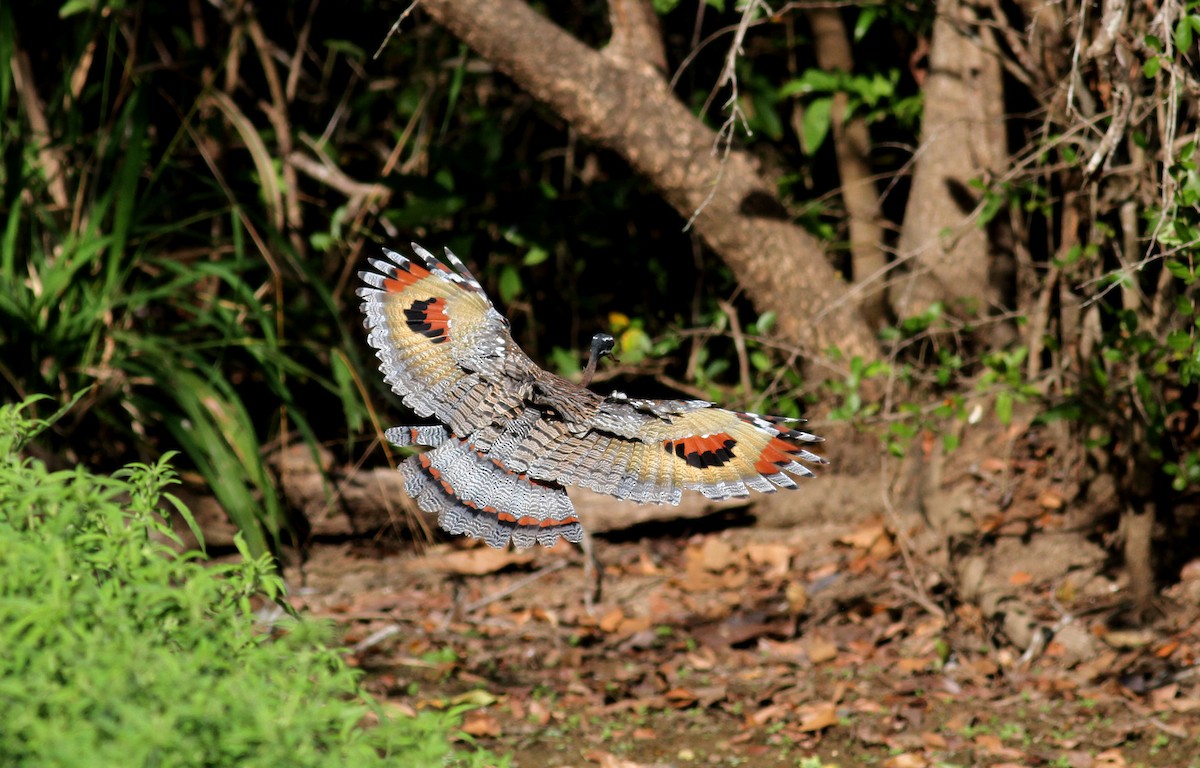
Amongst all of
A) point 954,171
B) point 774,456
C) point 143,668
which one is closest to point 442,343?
point 774,456

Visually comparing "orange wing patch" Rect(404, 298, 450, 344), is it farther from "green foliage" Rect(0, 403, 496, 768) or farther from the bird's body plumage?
"green foliage" Rect(0, 403, 496, 768)

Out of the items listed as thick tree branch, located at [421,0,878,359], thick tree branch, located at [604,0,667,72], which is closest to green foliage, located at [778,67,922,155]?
thick tree branch, located at [421,0,878,359]

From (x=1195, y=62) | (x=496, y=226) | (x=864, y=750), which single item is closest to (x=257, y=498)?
(x=496, y=226)

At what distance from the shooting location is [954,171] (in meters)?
→ 4.60

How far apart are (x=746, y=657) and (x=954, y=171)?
1870 millimetres

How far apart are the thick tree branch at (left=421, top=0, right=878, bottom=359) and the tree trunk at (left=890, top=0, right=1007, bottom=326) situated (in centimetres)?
31

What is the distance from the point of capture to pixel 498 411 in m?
2.40

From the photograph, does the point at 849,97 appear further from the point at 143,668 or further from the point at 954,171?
the point at 143,668

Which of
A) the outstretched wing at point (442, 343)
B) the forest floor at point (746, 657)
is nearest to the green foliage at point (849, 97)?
the forest floor at point (746, 657)

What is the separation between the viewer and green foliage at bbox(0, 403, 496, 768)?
5.07 feet

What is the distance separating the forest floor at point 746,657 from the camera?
3.67m

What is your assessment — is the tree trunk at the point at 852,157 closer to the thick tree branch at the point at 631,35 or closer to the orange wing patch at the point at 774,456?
the thick tree branch at the point at 631,35

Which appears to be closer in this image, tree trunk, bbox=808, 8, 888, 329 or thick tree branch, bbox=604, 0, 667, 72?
thick tree branch, bbox=604, 0, 667, 72

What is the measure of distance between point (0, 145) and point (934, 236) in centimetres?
340
